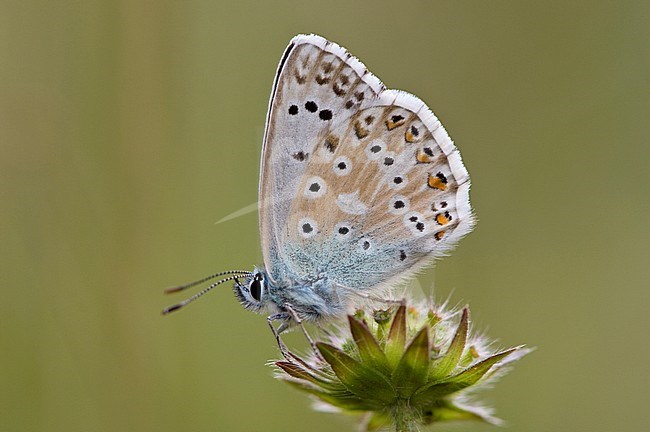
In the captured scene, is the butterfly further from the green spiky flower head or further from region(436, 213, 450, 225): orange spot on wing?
the green spiky flower head

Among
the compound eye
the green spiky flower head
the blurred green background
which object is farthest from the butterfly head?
the green spiky flower head

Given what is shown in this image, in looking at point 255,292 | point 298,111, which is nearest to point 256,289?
point 255,292

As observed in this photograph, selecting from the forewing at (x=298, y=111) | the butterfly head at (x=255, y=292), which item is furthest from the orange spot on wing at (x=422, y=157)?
the butterfly head at (x=255, y=292)

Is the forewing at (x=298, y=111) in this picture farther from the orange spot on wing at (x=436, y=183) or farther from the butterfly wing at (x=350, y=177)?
the orange spot on wing at (x=436, y=183)

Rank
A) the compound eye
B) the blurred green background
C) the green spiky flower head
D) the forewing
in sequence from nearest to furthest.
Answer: the green spiky flower head, the forewing, the compound eye, the blurred green background

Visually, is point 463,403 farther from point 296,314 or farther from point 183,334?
point 183,334

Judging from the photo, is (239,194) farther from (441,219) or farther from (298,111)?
(441,219)
